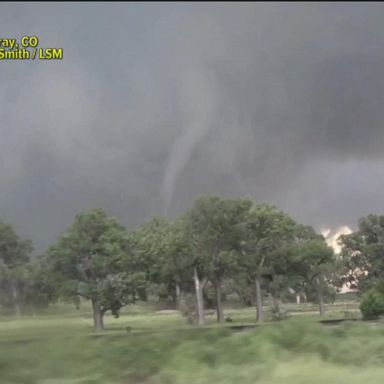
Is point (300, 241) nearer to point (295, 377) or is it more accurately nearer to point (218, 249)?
point (218, 249)

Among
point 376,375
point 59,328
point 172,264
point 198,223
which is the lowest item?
point 376,375

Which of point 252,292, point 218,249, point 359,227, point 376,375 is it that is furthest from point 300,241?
point 376,375

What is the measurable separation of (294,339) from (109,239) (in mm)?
41726

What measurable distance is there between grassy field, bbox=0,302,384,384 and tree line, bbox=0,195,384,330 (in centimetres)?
3483

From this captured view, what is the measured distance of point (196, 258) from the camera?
5825cm

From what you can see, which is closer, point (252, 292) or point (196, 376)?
point (196, 376)

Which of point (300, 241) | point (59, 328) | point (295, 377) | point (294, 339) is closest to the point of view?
point (295, 377)

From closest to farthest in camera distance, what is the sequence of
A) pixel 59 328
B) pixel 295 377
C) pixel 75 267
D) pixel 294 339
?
pixel 295 377 < pixel 59 328 < pixel 294 339 < pixel 75 267

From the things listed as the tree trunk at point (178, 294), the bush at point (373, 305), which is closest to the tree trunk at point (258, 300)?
the tree trunk at point (178, 294)

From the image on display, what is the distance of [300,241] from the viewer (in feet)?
222

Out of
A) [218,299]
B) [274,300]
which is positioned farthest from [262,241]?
[274,300]

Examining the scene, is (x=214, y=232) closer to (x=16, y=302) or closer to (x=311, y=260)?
(x=311, y=260)

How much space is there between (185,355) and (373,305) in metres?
30.3

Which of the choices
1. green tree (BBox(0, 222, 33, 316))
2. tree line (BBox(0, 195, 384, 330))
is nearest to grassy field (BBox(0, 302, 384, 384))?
green tree (BBox(0, 222, 33, 316))
